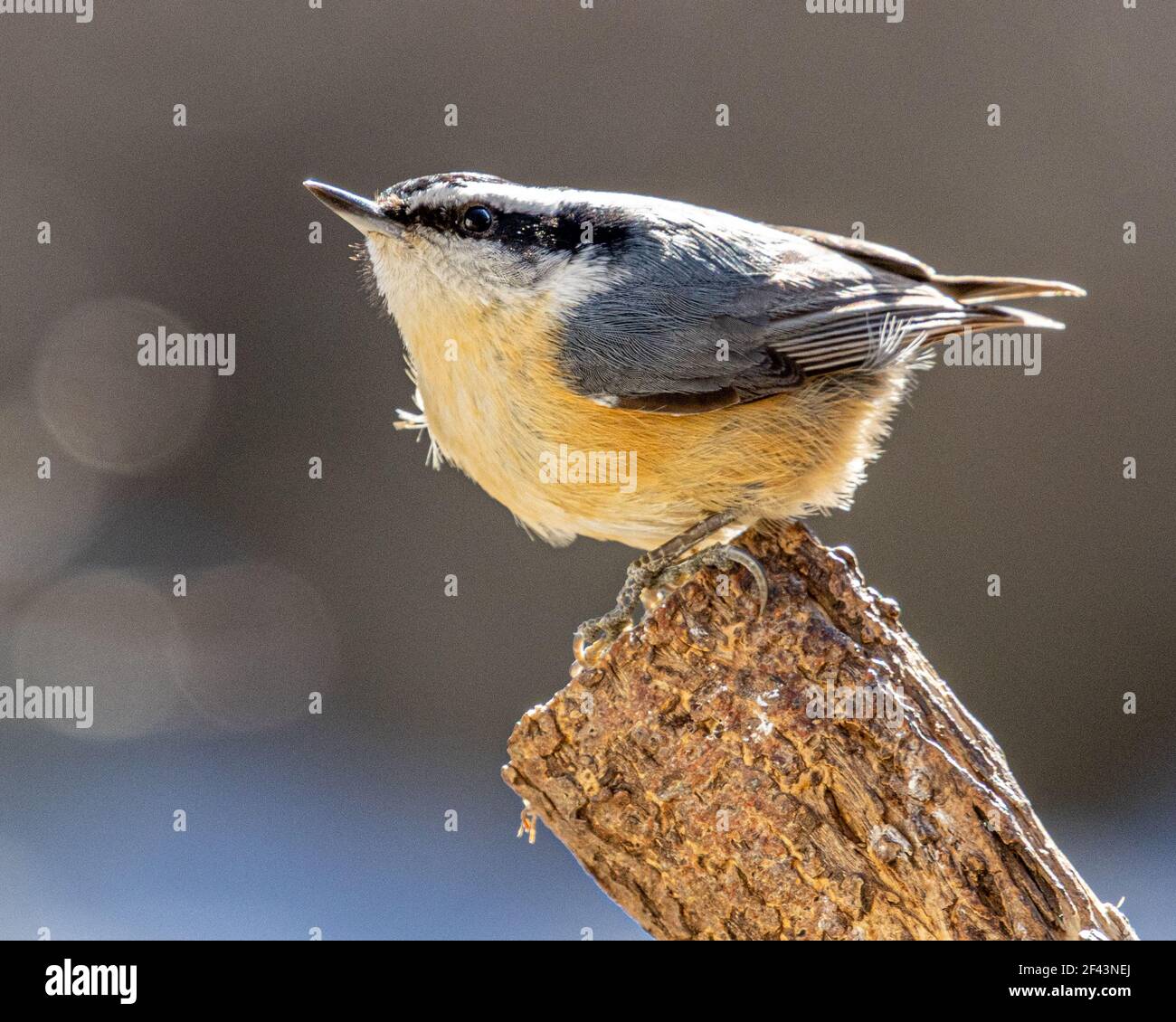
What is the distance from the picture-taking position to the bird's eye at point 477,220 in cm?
305

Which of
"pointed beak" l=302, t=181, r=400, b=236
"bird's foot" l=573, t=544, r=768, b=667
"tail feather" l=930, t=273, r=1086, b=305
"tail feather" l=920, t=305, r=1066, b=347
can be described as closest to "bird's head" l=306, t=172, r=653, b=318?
"pointed beak" l=302, t=181, r=400, b=236

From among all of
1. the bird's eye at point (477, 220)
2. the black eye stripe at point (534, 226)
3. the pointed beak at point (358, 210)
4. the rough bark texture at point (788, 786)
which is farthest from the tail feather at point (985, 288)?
the pointed beak at point (358, 210)

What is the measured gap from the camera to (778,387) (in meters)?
3.13

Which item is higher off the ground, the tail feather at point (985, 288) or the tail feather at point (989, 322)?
the tail feather at point (985, 288)

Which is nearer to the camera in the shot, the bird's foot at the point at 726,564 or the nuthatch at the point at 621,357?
the bird's foot at the point at 726,564

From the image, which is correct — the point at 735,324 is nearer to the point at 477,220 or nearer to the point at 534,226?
the point at 534,226

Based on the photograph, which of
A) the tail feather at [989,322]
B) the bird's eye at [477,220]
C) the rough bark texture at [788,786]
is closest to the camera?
the rough bark texture at [788,786]

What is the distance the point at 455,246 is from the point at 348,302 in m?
2.96

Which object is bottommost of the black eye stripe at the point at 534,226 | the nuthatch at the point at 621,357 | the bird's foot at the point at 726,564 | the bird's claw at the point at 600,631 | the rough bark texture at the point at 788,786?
the rough bark texture at the point at 788,786

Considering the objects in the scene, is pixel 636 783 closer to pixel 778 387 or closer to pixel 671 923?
pixel 671 923

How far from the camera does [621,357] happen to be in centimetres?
304

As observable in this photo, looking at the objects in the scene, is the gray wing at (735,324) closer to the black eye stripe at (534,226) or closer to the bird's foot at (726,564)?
the black eye stripe at (534,226)

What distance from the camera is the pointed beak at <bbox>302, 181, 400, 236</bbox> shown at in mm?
2967

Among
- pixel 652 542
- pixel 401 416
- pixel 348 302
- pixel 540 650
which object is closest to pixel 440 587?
pixel 540 650
